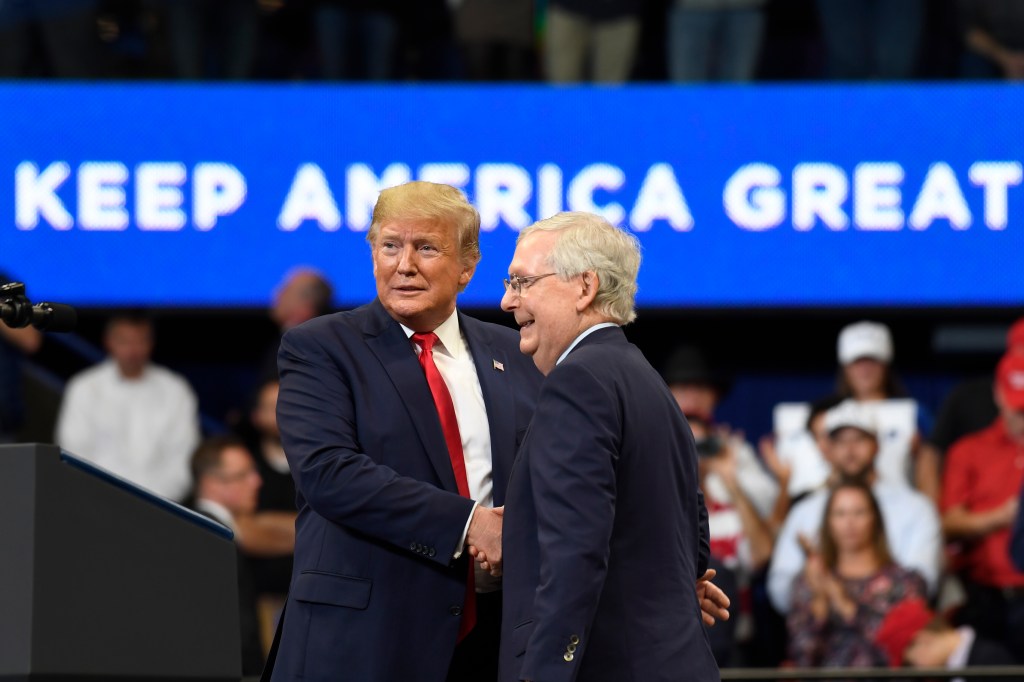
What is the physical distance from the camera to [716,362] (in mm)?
7004

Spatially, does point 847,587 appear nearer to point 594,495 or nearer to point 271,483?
point 271,483

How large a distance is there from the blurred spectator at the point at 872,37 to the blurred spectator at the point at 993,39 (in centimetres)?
21

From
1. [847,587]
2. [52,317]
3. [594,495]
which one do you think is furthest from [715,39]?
[52,317]

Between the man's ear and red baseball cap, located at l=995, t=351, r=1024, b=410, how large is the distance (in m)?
3.28

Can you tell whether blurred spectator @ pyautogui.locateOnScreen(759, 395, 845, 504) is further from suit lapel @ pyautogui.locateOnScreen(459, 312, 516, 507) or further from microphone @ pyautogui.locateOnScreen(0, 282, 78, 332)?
microphone @ pyautogui.locateOnScreen(0, 282, 78, 332)

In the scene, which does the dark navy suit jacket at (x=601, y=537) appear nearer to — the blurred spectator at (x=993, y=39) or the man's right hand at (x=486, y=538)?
the man's right hand at (x=486, y=538)

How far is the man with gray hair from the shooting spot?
2496 mm

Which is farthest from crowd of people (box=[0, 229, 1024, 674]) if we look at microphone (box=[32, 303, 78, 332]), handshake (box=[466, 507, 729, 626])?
microphone (box=[32, 303, 78, 332])

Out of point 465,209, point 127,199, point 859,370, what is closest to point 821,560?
point 859,370

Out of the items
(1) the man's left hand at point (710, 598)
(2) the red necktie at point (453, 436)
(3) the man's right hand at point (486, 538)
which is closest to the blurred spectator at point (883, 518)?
(1) the man's left hand at point (710, 598)

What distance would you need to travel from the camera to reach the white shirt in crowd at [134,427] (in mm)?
5910

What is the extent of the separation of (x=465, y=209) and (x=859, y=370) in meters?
3.30

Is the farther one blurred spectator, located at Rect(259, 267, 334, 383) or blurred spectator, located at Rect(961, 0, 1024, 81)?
blurred spectator, located at Rect(961, 0, 1024, 81)

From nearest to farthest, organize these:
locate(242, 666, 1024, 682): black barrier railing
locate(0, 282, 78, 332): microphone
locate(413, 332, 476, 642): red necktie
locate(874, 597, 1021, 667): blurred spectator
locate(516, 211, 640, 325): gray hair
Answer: locate(0, 282, 78, 332): microphone
locate(516, 211, 640, 325): gray hair
locate(413, 332, 476, 642): red necktie
locate(242, 666, 1024, 682): black barrier railing
locate(874, 597, 1021, 667): blurred spectator
